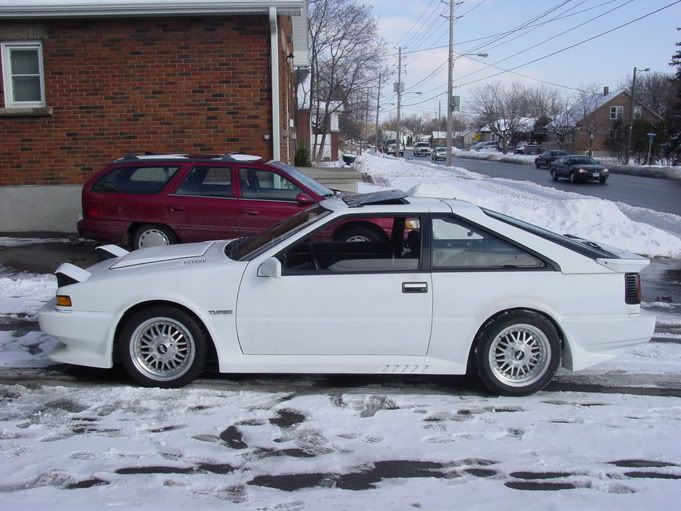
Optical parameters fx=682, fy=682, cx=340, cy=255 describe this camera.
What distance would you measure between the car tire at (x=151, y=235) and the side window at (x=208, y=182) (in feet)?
1.85

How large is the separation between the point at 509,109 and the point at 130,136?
90843 millimetres

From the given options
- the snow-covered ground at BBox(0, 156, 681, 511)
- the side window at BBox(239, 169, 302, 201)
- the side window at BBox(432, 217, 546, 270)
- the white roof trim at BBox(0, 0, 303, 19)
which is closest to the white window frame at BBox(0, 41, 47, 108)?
the white roof trim at BBox(0, 0, 303, 19)

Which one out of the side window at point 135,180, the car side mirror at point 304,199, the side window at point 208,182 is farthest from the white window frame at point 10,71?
the car side mirror at point 304,199

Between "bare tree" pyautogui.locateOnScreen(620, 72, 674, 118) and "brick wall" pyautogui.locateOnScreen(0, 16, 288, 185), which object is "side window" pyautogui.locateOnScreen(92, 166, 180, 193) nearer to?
"brick wall" pyautogui.locateOnScreen(0, 16, 288, 185)

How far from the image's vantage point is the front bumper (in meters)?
5.09

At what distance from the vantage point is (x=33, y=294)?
8.22 m

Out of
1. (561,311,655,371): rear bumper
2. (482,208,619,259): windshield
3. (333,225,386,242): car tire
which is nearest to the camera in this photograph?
(561,311,655,371): rear bumper

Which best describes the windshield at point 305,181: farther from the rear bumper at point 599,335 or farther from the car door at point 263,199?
the rear bumper at point 599,335

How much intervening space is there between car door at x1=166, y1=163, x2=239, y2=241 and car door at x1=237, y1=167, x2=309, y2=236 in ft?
0.46

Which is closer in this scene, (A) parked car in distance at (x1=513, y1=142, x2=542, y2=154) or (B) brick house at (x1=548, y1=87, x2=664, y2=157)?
(B) brick house at (x1=548, y1=87, x2=664, y2=157)

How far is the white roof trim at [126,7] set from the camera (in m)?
11.8

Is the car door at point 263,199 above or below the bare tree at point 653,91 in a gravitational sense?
below

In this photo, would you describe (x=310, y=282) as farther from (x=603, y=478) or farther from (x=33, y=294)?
(x=33, y=294)

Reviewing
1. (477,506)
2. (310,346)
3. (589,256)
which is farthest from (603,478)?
(310,346)
